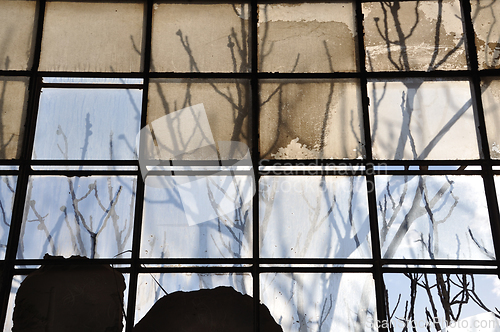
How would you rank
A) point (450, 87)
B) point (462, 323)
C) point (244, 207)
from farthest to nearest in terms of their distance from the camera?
point (450, 87)
point (244, 207)
point (462, 323)

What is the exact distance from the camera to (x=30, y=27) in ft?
7.85

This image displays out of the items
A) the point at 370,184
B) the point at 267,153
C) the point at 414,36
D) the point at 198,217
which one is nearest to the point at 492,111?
the point at 414,36

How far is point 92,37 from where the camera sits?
240 centimetres

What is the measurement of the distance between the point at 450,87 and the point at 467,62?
20cm

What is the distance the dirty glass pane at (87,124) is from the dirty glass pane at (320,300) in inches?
42.1

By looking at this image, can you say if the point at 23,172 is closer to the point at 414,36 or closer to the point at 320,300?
the point at 320,300

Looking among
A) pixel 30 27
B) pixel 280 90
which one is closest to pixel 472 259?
pixel 280 90

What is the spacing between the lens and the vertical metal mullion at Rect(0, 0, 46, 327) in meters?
2.00

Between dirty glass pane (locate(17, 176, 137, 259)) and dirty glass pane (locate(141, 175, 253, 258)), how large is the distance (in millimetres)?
114

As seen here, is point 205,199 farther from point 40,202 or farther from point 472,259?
point 472,259

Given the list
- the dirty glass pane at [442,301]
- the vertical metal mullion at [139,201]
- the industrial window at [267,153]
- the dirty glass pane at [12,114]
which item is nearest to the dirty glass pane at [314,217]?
the industrial window at [267,153]

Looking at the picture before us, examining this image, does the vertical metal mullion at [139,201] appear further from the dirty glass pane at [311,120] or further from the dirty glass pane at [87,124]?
the dirty glass pane at [311,120]

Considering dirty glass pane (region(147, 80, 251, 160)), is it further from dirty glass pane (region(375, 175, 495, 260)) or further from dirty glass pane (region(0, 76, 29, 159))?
dirty glass pane (region(375, 175, 495, 260))

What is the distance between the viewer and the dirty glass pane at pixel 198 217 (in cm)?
207
